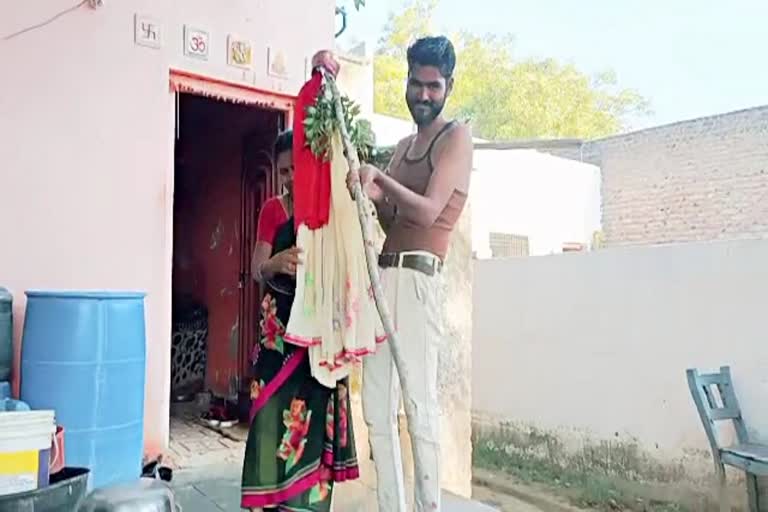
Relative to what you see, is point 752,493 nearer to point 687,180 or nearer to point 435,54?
point 435,54

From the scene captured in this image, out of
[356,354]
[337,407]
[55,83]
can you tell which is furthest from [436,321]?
[55,83]

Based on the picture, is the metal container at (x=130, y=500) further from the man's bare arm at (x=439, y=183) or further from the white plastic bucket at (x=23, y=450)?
the man's bare arm at (x=439, y=183)

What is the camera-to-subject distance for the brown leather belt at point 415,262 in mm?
1581

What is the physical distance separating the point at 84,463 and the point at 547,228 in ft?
22.8

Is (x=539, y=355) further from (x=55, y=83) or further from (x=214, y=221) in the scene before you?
(x=55, y=83)

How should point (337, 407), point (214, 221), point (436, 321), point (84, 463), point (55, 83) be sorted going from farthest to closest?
point (214, 221), point (55, 83), point (84, 463), point (337, 407), point (436, 321)

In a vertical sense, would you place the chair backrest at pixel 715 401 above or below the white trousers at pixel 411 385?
below

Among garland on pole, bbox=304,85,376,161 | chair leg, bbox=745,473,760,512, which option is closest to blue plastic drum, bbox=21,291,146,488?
garland on pole, bbox=304,85,376,161

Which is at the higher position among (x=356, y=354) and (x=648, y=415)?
(x=356, y=354)

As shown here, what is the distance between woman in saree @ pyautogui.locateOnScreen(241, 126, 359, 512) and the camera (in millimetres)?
1853

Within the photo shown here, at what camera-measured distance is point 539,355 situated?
17.5 feet

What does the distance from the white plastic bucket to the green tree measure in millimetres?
11378

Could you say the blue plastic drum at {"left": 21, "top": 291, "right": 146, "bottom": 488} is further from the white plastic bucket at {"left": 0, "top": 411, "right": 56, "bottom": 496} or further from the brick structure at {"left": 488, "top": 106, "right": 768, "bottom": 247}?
the brick structure at {"left": 488, "top": 106, "right": 768, "bottom": 247}

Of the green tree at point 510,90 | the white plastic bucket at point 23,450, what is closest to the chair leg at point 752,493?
→ the white plastic bucket at point 23,450
